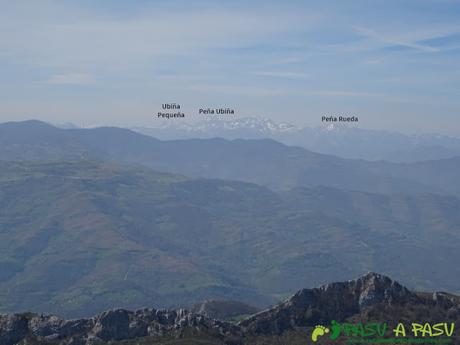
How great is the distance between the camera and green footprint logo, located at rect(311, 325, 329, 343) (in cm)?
19115

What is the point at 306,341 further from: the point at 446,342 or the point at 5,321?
the point at 5,321

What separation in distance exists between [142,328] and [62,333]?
23394 millimetres

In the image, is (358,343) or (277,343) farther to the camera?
(277,343)

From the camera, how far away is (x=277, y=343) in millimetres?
192375

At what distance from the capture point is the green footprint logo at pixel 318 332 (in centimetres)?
19115

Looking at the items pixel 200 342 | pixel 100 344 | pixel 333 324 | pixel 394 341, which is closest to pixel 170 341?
pixel 200 342

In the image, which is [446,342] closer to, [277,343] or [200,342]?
[277,343]

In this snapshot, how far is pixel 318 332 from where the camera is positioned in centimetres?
19438

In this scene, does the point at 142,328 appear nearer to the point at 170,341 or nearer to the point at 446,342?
the point at 170,341

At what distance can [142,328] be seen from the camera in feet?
654

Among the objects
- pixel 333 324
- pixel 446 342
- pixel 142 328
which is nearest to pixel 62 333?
pixel 142 328

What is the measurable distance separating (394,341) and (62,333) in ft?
311

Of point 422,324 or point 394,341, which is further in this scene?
point 422,324

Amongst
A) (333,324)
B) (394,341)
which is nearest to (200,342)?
(333,324)
